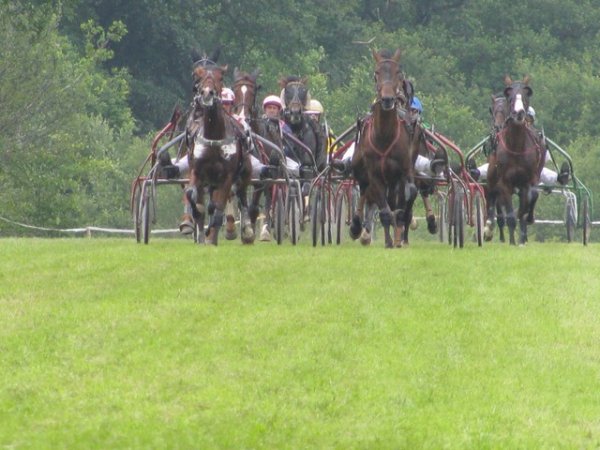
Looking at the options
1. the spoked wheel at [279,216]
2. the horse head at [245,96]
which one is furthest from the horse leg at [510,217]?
the horse head at [245,96]

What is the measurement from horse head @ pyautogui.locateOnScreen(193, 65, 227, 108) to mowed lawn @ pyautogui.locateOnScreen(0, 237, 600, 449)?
3.38 m

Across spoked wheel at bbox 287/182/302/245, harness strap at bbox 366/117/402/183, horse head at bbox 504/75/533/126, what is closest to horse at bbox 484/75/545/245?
horse head at bbox 504/75/533/126

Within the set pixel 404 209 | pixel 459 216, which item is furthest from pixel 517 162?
pixel 404 209

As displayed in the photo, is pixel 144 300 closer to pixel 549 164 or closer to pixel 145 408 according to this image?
pixel 145 408

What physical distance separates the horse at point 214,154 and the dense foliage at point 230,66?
797 cm

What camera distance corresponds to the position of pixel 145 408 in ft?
38.4

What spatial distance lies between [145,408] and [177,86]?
48981 mm

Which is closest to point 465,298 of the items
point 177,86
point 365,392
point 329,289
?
point 329,289

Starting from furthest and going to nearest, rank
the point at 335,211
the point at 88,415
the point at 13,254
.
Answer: the point at 335,211 → the point at 13,254 → the point at 88,415

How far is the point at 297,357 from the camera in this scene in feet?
43.3

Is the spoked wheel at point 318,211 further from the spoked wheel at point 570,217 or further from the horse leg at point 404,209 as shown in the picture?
the spoked wheel at point 570,217

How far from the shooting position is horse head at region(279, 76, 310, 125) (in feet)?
92.8

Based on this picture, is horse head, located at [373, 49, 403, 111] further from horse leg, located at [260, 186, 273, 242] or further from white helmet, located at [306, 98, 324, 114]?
white helmet, located at [306, 98, 324, 114]

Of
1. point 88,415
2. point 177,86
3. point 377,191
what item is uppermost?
point 177,86
